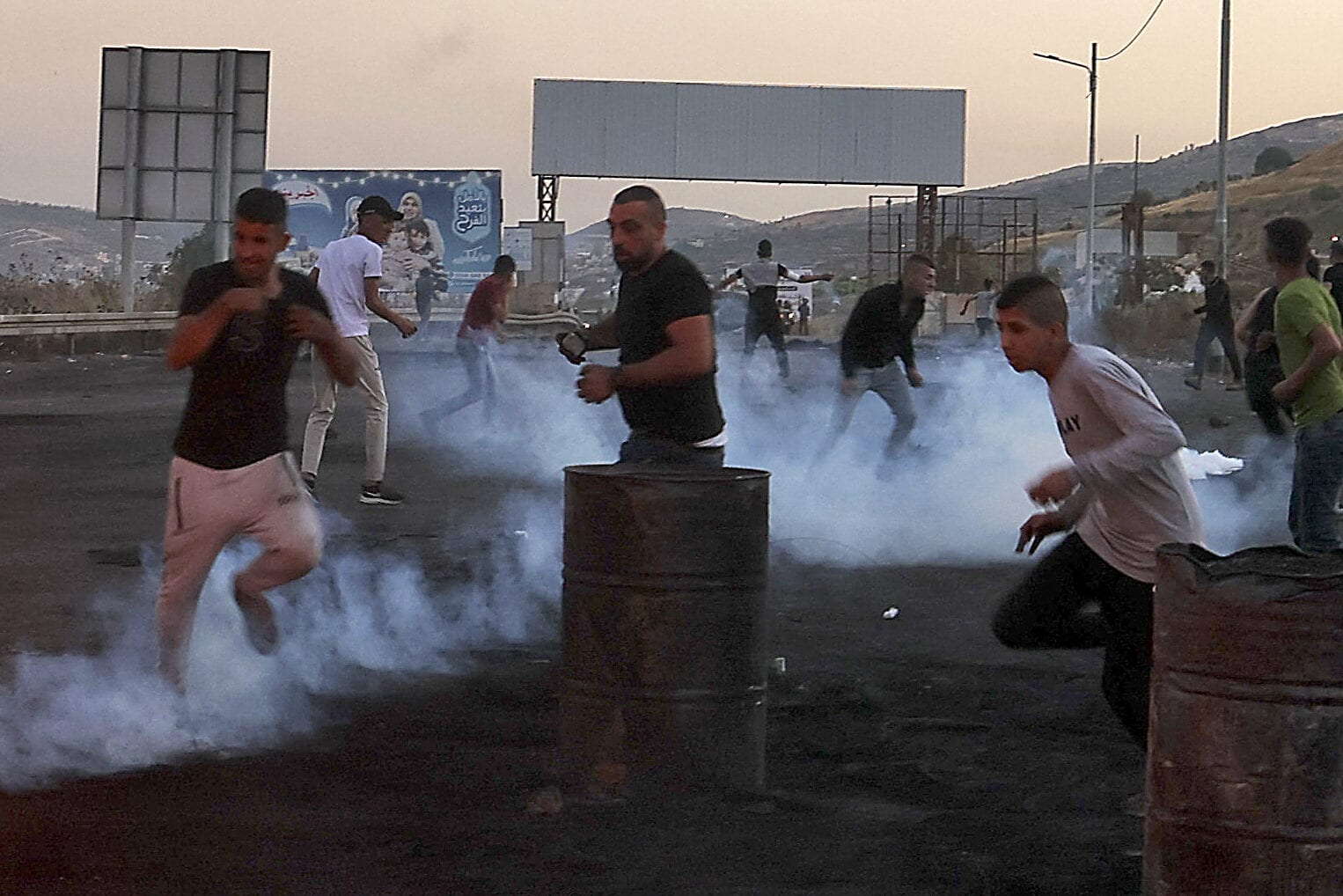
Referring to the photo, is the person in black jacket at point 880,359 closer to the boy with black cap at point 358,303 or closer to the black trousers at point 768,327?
the boy with black cap at point 358,303

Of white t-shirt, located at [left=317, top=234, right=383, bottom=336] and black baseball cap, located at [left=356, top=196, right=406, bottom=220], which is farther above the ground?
black baseball cap, located at [left=356, top=196, right=406, bottom=220]

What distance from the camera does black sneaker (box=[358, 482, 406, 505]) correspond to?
1269cm

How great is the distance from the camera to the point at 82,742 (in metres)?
6.12

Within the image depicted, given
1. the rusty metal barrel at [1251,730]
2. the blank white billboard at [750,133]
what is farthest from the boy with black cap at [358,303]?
the blank white billboard at [750,133]

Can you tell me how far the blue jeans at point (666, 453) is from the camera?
6488 millimetres

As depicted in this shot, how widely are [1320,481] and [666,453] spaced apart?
310 cm

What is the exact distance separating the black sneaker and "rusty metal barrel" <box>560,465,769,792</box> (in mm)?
7181

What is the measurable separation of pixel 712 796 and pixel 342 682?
2133 mm

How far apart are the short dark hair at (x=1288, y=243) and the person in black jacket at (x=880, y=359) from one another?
4733 millimetres

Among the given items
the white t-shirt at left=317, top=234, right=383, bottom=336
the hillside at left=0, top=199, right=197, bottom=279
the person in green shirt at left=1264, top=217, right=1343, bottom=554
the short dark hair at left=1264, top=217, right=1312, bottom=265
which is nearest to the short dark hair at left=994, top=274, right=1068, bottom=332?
the person in green shirt at left=1264, top=217, right=1343, bottom=554

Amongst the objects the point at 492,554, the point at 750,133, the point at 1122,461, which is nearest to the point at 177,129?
the point at 492,554

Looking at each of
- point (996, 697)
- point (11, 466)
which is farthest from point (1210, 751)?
point (11, 466)

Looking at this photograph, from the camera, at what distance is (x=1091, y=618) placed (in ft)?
18.7

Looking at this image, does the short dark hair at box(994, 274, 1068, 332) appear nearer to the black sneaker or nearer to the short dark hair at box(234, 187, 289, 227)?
the short dark hair at box(234, 187, 289, 227)
